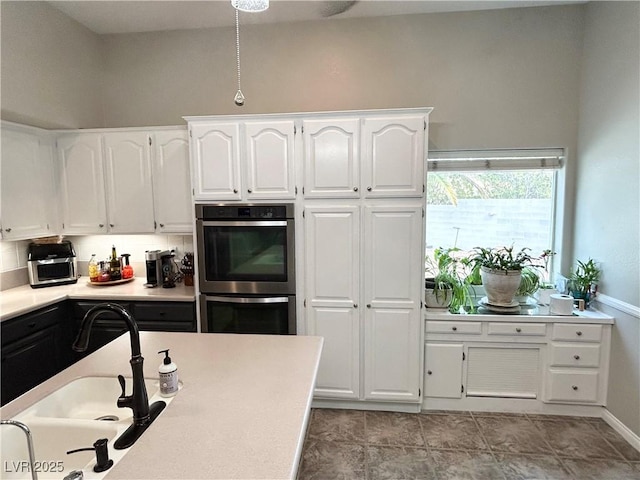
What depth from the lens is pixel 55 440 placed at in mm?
1223

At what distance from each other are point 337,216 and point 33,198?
2459mm

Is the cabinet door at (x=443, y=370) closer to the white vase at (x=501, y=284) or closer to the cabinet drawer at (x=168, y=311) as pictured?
the white vase at (x=501, y=284)

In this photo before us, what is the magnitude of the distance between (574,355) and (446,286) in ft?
3.33

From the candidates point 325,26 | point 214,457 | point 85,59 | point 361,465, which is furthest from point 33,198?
point 361,465

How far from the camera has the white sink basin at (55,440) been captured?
117 centimetres

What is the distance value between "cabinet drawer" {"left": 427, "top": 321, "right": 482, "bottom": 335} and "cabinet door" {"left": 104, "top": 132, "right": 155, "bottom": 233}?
2394mm

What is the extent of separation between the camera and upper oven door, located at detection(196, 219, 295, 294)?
8.98 feet

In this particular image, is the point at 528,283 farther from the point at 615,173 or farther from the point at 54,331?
the point at 54,331

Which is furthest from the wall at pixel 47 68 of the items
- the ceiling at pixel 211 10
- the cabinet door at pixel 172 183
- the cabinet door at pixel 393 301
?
the cabinet door at pixel 393 301

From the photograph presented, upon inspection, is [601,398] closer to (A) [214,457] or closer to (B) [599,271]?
(B) [599,271]

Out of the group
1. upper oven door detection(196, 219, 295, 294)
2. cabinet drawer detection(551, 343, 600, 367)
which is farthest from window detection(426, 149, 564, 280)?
upper oven door detection(196, 219, 295, 294)

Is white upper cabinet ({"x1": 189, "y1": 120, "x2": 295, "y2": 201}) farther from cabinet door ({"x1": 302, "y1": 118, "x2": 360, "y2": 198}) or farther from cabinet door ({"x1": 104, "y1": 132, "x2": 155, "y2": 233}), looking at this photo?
cabinet door ({"x1": 104, "y1": 132, "x2": 155, "y2": 233})

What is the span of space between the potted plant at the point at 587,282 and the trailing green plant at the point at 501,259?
35cm

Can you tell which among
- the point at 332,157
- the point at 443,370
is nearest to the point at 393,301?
the point at 443,370
